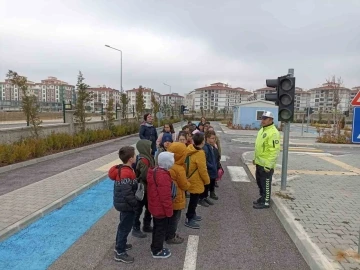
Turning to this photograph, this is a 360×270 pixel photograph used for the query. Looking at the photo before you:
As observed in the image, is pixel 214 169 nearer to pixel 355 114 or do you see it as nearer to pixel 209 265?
pixel 209 265

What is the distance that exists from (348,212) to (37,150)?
390 inches

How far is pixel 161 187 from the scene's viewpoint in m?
3.48

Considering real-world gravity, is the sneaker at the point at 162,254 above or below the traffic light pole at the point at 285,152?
below

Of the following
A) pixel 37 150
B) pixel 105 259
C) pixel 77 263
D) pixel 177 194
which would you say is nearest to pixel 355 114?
pixel 177 194

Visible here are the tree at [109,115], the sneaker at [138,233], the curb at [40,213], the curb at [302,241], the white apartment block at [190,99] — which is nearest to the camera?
the curb at [302,241]

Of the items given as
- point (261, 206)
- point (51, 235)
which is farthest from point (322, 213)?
point (51, 235)

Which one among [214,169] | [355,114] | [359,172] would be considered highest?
[355,114]

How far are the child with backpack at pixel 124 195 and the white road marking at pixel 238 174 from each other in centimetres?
500

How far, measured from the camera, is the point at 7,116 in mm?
16609

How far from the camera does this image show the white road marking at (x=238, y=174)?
8.13 m

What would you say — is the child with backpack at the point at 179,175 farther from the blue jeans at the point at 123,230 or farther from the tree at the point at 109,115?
the tree at the point at 109,115

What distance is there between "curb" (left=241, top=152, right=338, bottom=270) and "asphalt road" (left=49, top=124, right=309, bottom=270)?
Answer: 0.08 m

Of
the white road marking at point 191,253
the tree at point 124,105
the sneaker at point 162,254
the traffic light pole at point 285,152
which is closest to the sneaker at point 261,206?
the traffic light pole at point 285,152

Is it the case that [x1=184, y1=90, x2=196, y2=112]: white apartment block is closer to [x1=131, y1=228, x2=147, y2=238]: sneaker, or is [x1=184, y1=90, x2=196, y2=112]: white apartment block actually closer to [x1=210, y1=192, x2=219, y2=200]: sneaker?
[x1=210, y1=192, x2=219, y2=200]: sneaker
